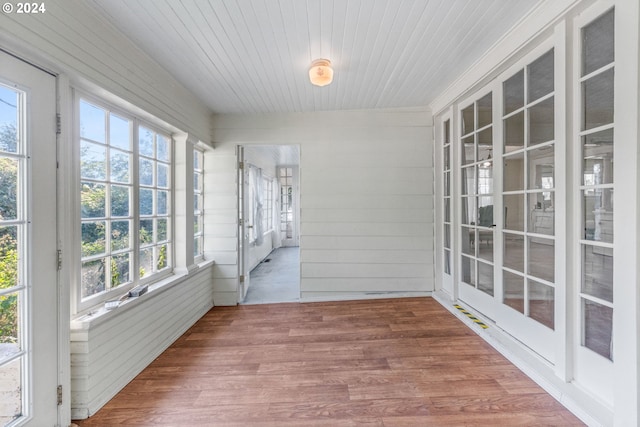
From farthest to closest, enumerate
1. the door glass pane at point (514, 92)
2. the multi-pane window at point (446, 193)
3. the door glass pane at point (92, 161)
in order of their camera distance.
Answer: the multi-pane window at point (446, 193) < the door glass pane at point (514, 92) < the door glass pane at point (92, 161)

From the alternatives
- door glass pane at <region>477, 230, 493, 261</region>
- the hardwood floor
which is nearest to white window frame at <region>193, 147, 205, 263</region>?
the hardwood floor

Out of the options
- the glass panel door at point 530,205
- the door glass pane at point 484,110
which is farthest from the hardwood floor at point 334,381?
the door glass pane at point 484,110

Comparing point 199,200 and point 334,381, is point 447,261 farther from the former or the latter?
point 199,200

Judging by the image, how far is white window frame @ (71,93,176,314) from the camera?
65.8 inches

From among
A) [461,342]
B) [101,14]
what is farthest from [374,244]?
[101,14]

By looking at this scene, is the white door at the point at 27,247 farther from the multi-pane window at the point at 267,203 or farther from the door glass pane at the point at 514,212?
the multi-pane window at the point at 267,203

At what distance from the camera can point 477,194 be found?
2.72 m

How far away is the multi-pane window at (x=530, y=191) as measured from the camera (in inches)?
74.9

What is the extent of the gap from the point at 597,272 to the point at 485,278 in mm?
1133

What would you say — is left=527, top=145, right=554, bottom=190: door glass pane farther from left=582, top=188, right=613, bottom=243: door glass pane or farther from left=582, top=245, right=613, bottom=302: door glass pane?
left=582, top=245, right=613, bottom=302: door glass pane

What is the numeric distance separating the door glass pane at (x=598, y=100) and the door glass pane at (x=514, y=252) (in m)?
0.96

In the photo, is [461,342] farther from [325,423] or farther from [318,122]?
[318,122]

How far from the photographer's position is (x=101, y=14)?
1696 millimetres

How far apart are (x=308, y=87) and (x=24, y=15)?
2.08 m
